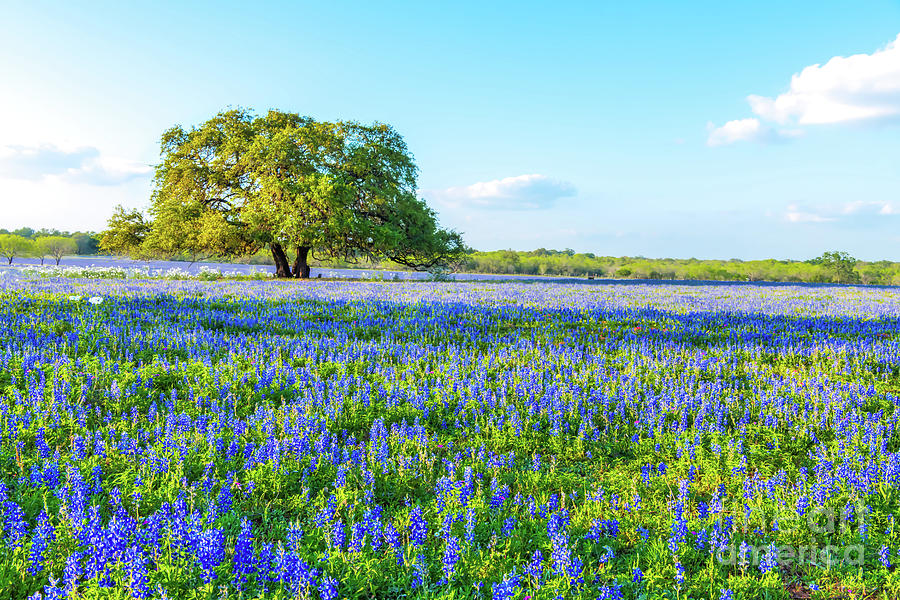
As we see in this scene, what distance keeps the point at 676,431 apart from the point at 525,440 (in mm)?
1690

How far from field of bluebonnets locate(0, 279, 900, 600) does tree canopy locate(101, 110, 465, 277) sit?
2372 centimetres

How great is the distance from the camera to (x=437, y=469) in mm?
4348

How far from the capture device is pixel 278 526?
338 centimetres

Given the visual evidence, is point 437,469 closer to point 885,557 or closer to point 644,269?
point 885,557

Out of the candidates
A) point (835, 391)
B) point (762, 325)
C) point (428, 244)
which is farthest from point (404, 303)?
point (428, 244)

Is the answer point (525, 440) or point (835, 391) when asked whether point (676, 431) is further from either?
point (835, 391)

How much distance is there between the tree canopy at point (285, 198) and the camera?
3203 centimetres

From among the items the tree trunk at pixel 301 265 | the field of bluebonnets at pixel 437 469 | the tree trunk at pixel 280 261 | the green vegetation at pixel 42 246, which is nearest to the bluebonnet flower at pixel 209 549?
the field of bluebonnets at pixel 437 469

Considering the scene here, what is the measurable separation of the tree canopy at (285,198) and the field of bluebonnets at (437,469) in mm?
23720

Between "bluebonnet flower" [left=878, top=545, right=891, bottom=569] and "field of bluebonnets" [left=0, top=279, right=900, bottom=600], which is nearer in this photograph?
"field of bluebonnets" [left=0, top=279, right=900, bottom=600]

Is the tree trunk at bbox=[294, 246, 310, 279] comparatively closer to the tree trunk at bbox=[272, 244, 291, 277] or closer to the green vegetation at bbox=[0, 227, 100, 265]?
the tree trunk at bbox=[272, 244, 291, 277]

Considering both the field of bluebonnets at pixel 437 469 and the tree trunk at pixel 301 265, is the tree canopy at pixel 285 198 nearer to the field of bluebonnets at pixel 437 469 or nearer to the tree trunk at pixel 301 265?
the tree trunk at pixel 301 265

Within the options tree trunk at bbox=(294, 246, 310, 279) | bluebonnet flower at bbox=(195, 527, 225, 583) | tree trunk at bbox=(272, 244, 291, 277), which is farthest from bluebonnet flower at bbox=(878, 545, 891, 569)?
tree trunk at bbox=(272, 244, 291, 277)

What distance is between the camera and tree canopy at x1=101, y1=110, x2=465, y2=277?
32031mm
